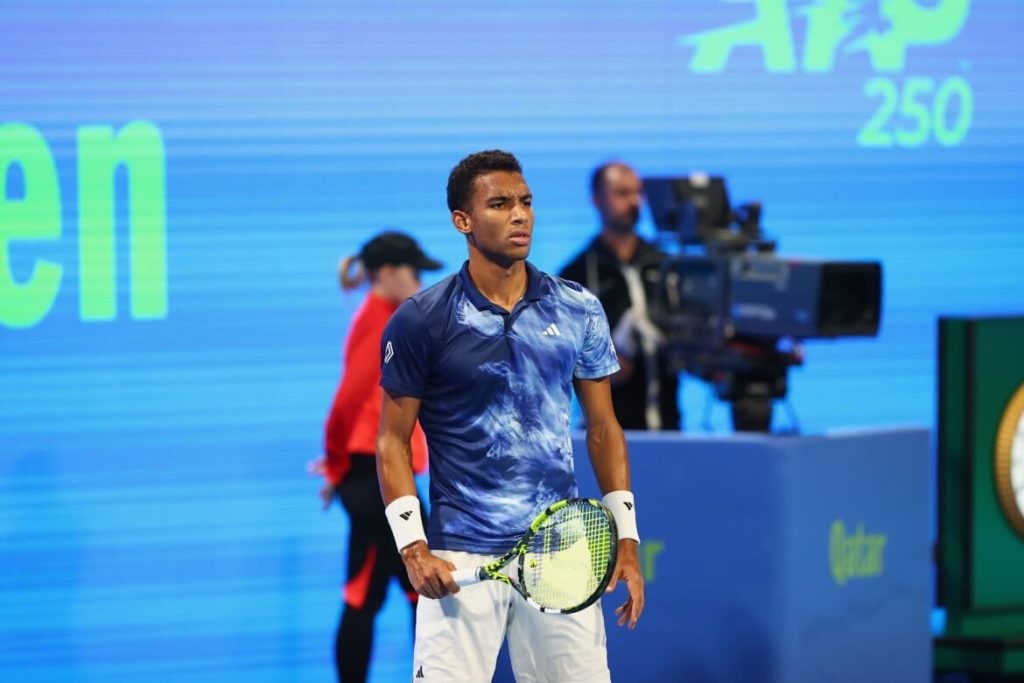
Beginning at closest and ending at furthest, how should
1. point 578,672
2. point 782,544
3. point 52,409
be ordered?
1. point 578,672
2. point 782,544
3. point 52,409

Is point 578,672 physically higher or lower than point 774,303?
lower

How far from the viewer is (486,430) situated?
11.9ft

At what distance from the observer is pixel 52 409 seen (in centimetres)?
583

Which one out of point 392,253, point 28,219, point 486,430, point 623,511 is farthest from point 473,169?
point 28,219

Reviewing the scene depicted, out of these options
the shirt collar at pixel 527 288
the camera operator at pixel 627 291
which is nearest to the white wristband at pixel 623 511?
the shirt collar at pixel 527 288

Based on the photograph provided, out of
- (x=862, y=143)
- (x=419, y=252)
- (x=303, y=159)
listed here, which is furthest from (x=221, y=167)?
(x=862, y=143)

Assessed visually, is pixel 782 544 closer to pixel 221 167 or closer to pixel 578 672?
pixel 578 672

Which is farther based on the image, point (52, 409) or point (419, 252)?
point (52, 409)

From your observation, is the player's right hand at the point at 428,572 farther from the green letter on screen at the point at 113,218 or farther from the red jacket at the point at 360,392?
the green letter on screen at the point at 113,218

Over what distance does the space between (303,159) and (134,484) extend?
4.14 feet

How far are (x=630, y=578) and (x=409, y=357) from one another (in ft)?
2.13

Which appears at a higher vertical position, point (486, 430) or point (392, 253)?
point (392, 253)

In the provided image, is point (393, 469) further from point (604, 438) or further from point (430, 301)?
point (604, 438)

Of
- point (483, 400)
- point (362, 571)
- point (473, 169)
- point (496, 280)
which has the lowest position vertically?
point (362, 571)
